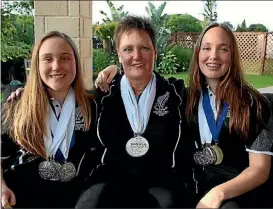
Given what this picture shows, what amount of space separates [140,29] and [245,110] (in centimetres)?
62

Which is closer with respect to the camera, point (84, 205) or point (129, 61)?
point (84, 205)

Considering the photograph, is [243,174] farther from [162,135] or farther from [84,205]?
[84,205]

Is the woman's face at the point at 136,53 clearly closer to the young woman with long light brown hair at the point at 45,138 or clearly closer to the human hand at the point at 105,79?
the human hand at the point at 105,79

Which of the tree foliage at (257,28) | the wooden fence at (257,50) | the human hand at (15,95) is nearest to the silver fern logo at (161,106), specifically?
the human hand at (15,95)

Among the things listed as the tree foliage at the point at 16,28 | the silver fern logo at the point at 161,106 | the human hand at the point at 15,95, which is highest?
the tree foliage at the point at 16,28

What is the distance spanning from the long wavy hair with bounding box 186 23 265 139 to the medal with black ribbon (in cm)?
4

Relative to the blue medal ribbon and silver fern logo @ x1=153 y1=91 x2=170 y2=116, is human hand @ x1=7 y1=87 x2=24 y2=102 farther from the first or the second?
the blue medal ribbon

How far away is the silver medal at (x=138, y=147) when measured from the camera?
1.51 meters

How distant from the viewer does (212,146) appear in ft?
4.81

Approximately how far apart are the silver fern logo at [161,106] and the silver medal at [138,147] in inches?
6.0

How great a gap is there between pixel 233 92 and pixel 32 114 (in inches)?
36.1

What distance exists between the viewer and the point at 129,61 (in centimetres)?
156

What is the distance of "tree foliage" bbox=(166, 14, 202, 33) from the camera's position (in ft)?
9.14

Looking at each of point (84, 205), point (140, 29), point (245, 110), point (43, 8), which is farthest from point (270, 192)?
point (43, 8)
